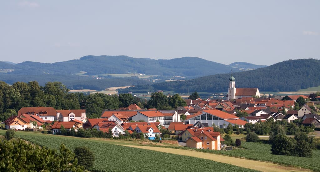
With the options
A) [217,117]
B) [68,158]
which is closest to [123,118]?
[217,117]

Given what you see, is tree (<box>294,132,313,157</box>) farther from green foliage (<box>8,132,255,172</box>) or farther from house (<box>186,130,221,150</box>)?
green foliage (<box>8,132,255,172</box>)

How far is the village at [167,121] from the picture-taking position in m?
58.0

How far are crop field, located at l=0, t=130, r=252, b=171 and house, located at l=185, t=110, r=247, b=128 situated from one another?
27.1m

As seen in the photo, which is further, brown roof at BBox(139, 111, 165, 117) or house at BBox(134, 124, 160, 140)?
brown roof at BBox(139, 111, 165, 117)

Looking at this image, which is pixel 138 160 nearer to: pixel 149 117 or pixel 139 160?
pixel 139 160

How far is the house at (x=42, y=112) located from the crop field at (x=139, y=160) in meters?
25.4

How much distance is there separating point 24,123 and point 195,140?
19621 mm

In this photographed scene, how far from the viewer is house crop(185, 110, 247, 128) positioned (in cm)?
7056

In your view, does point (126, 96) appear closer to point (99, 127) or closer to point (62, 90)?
point (62, 90)

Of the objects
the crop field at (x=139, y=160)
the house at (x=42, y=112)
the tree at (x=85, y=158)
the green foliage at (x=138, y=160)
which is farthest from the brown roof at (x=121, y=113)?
the tree at (x=85, y=158)

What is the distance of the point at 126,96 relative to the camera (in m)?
89.6

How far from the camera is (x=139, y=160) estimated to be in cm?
3934

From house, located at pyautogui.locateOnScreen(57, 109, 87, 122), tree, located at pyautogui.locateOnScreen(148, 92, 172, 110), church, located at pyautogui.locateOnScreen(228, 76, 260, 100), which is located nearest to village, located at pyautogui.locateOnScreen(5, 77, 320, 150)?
house, located at pyautogui.locateOnScreen(57, 109, 87, 122)

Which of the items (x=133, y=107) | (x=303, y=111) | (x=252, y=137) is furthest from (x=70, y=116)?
(x=303, y=111)
